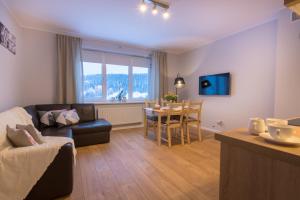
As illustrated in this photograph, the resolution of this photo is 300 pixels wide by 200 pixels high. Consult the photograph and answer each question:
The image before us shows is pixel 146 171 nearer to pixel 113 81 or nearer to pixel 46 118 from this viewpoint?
pixel 46 118

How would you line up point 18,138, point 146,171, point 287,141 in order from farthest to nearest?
1. point 146,171
2. point 18,138
3. point 287,141

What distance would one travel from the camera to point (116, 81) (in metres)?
4.74

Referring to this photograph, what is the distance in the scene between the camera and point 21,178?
1424mm

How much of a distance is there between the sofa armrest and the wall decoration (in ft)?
6.92

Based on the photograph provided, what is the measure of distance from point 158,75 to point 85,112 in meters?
2.44

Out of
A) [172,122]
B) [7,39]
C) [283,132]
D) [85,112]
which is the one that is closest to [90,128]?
[85,112]

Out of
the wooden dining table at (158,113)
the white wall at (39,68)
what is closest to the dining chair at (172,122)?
the wooden dining table at (158,113)

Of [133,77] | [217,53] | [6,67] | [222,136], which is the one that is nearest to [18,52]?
[6,67]

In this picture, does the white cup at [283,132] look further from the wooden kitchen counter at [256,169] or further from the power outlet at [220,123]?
the power outlet at [220,123]

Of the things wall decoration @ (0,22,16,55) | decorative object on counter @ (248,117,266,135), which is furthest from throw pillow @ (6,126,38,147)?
decorative object on counter @ (248,117,266,135)

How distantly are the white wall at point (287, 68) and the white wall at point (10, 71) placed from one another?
4535 millimetres

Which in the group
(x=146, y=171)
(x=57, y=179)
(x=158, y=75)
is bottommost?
(x=146, y=171)

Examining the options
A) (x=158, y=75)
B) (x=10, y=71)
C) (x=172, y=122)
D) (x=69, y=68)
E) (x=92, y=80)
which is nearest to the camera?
(x=10, y=71)

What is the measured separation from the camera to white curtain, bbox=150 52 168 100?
16.5 feet
